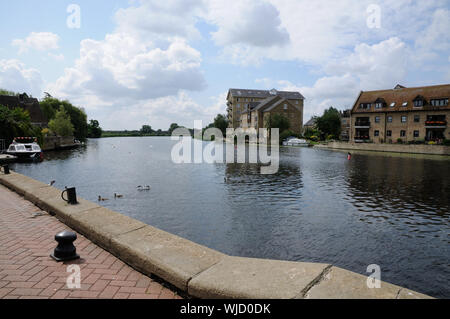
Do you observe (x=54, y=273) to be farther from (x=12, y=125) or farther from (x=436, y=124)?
(x=436, y=124)

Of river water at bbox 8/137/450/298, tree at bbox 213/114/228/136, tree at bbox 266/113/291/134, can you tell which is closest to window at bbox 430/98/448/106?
tree at bbox 266/113/291/134

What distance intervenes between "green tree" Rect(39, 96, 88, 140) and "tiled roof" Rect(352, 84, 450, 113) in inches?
3188

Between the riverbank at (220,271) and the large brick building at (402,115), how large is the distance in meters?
61.1

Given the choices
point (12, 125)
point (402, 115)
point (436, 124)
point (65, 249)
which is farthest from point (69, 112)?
point (65, 249)

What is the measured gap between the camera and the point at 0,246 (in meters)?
5.47

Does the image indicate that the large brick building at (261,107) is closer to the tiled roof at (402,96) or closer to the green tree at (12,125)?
the tiled roof at (402,96)

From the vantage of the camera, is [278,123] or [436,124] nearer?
[436,124]

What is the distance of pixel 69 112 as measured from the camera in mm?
93625

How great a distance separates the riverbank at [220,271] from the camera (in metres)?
3.49

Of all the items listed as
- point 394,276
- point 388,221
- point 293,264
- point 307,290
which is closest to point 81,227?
point 293,264

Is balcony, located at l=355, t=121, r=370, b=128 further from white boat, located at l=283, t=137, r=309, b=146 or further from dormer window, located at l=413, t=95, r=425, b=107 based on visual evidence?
white boat, located at l=283, t=137, r=309, b=146

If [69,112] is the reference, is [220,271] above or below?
below

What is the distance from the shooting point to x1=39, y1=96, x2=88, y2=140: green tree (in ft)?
290

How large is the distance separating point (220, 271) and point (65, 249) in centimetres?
262
